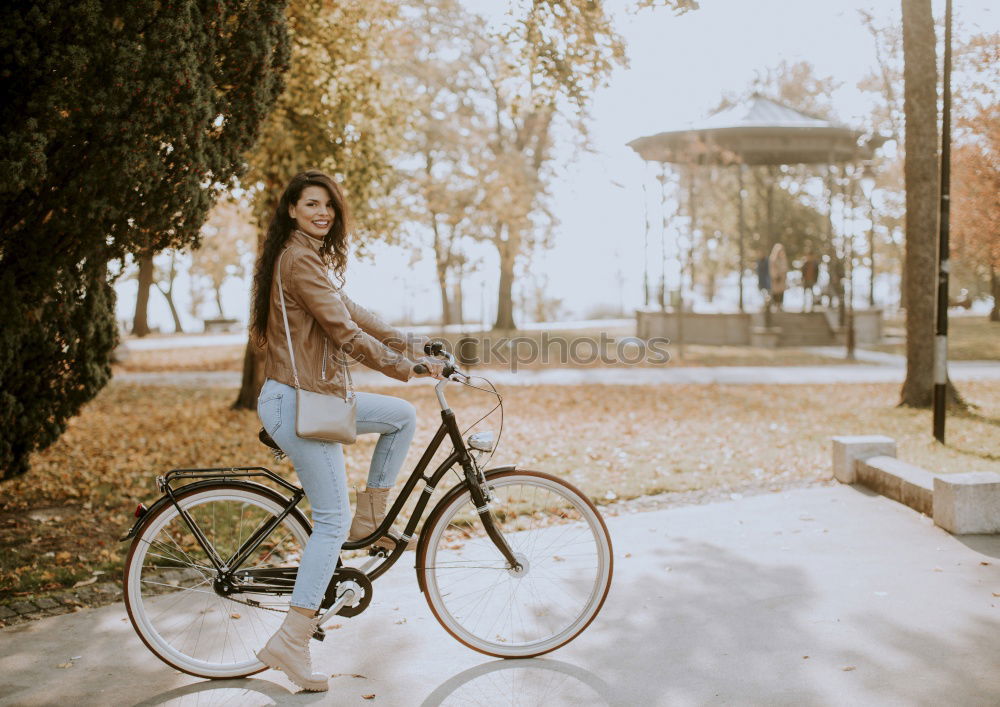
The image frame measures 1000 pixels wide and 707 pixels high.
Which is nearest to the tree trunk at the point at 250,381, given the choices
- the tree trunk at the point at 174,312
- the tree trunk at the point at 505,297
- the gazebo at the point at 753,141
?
the gazebo at the point at 753,141

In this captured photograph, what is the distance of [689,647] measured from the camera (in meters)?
3.85

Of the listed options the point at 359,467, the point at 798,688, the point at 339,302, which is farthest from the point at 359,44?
the point at 798,688

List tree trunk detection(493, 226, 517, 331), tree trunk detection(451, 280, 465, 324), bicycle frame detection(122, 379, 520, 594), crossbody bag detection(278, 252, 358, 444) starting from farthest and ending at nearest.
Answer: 1. tree trunk detection(451, 280, 465, 324)
2. tree trunk detection(493, 226, 517, 331)
3. bicycle frame detection(122, 379, 520, 594)
4. crossbody bag detection(278, 252, 358, 444)

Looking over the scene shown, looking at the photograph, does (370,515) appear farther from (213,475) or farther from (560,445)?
(560,445)

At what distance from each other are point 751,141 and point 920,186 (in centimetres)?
1358

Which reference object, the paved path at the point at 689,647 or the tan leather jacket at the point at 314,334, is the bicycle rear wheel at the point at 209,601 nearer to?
the paved path at the point at 689,647

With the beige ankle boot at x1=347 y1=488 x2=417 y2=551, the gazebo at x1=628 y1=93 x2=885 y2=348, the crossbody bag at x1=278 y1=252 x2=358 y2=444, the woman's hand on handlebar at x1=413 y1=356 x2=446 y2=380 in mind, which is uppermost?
the gazebo at x1=628 y1=93 x2=885 y2=348

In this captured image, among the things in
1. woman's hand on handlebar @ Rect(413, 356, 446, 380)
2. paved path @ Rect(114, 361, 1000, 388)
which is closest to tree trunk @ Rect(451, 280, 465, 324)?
paved path @ Rect(114, 361, 1000, 388)

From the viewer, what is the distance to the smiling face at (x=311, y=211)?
3512mm

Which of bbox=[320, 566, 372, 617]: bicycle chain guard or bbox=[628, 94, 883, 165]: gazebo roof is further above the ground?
bbox=[628, 94, 883, 165]: gazebo roof

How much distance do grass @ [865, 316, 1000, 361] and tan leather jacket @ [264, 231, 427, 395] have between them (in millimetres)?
19373

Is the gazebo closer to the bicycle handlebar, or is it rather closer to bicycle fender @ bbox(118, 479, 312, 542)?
the bicycle handlebar

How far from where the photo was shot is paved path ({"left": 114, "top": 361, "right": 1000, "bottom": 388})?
16.1 metres

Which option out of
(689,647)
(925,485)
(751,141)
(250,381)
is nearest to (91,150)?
(689,647)
